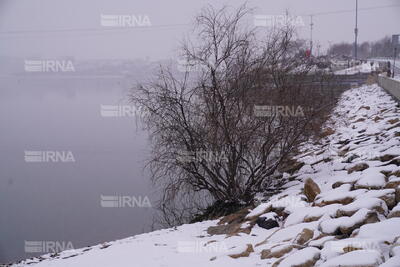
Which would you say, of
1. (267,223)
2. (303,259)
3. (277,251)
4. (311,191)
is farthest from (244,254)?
(311,191)

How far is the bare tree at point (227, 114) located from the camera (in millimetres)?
9156

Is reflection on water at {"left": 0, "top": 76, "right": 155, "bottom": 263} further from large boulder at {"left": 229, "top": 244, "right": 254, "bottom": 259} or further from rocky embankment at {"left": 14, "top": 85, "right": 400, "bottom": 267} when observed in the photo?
large boulder at {"left": 229, "top": 244, "right": 254, "bottom": 259}

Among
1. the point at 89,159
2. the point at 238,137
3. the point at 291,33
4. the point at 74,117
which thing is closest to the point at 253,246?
the point at 238,137

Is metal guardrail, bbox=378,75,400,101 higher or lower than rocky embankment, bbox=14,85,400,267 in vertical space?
higher

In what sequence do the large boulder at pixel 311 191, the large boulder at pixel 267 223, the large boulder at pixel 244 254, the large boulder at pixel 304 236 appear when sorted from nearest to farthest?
the large boulder at pixel 304 236 < the large boulder at pixel 244 254 < the large boulder at pixel 267 223 < the large boulder at pixel 311 191

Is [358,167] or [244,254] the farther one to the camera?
[358,167]

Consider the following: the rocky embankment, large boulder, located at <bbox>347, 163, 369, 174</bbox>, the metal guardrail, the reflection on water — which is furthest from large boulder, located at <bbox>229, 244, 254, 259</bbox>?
the metal guardrail

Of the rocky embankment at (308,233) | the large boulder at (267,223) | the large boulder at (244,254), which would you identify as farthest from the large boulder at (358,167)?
the large boulder at (244,254)

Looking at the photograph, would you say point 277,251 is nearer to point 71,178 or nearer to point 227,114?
point 227,114

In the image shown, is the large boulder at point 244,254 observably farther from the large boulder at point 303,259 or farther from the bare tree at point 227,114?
the bare tree at point 227,114

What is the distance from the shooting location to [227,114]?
9195 mm

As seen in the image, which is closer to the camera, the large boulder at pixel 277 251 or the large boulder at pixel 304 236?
the large boulder at pixel 277 251

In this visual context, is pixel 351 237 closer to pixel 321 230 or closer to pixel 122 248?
pixel 321 230

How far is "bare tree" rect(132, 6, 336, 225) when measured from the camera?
9156 millimetres
